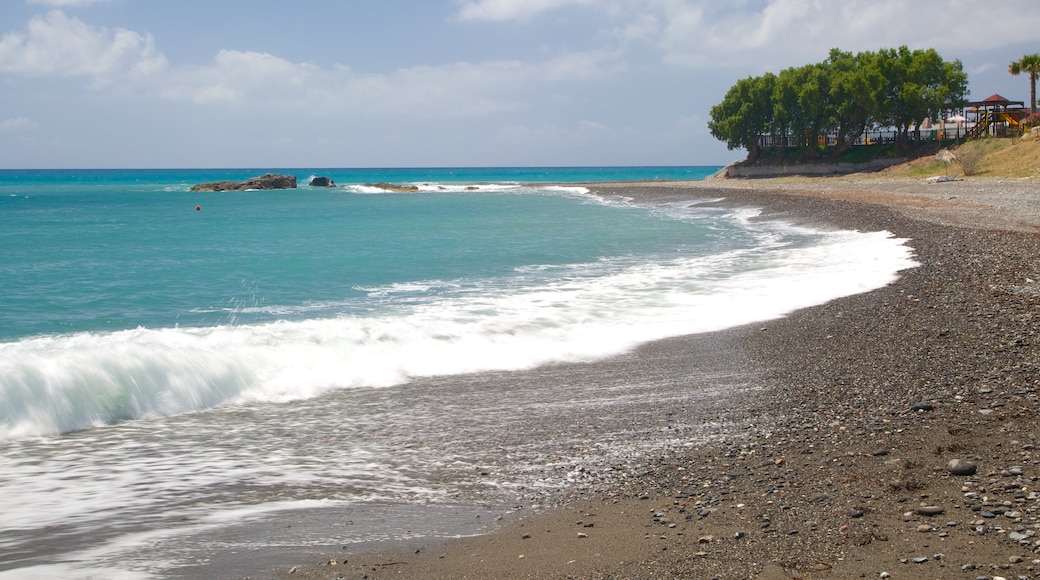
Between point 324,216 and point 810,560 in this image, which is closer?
point 810,560

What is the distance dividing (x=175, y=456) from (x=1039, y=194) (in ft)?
104

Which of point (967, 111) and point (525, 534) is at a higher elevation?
point (967, 111)

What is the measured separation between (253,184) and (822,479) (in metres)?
98.1

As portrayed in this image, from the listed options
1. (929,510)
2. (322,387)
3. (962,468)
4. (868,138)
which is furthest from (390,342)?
(868,138)

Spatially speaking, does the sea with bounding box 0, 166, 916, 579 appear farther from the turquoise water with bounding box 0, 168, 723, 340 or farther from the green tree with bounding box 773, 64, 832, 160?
the green tree with bounding box 773, 64, 832, 160

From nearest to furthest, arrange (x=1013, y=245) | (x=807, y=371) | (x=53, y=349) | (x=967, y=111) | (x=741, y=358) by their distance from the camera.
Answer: (x=807, y=371), (x=741, y=358), (x=53, y=349), (x=1013, y=245), (x=967, y=111)

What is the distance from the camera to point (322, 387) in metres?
9.89

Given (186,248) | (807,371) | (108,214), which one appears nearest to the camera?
(807,371)

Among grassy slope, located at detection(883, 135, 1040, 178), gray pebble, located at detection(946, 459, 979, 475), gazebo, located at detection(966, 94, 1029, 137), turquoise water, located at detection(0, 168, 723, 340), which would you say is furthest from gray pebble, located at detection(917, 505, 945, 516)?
gazebo, located at detection(966, 94, 1029, 137)

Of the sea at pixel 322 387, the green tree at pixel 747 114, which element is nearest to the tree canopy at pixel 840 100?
the green tree at pixel 747 114

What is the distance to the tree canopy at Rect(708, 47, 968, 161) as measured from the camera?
66000 mm

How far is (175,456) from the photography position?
24.1ft

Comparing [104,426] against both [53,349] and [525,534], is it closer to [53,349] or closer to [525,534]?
[53,349]

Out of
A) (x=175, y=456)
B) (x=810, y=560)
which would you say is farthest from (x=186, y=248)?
(x=810, y=560)
